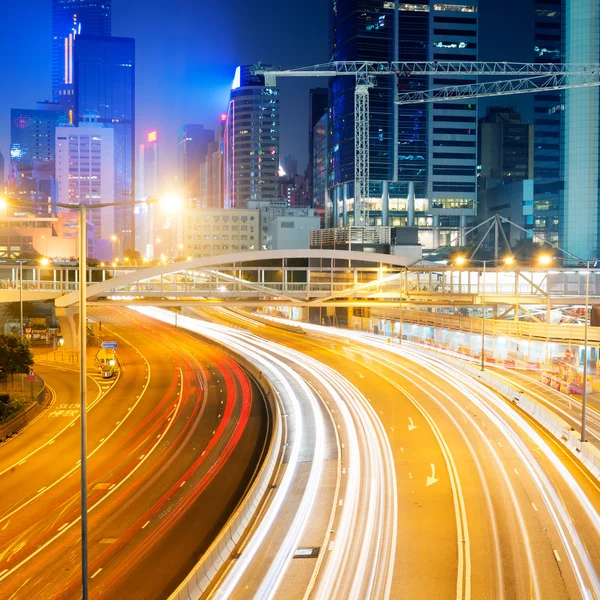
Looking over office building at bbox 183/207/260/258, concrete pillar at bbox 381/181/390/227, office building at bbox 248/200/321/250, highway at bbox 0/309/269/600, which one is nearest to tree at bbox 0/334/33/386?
highway at bbox 0/309/269/600

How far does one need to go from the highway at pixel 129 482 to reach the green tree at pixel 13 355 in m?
3.17

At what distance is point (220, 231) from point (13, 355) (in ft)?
422

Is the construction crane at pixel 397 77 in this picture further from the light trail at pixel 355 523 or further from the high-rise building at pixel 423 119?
the light trail at pixel 355 523

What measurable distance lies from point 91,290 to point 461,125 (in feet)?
355

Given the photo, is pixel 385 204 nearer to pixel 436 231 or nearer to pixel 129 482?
pixel 436 231

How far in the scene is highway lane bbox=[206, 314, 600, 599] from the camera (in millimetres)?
18141

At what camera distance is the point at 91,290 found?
54.3 meters

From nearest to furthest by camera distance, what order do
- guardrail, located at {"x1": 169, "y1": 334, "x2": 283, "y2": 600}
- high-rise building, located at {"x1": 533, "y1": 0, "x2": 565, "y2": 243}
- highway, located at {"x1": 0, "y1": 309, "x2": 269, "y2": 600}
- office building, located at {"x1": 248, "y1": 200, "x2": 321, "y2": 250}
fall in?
guardrail, located at {"x1": 169, "y1": 334, "x2": 283, "y2": 600}
highway, located at {"x1": 0, "y1": 309, "x2": 269, "y2": 600}
high-rise building, located at {"x1": 533, "y1": 0, "x2": 565, "y2": 243}
office building, located at {"x1": 248, "y1": 200, "x2": 321, "y2": 250}

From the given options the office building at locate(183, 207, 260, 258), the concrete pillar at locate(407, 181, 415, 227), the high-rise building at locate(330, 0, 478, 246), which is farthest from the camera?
the office building at locate(183, 207, 260, 258)

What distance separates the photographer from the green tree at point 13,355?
45.7m

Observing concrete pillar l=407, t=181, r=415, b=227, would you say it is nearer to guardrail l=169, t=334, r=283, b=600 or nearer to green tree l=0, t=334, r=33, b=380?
green tree l=0, t=334, r=33, b=380

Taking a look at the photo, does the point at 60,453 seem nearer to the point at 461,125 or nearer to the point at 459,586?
the point at 459,586

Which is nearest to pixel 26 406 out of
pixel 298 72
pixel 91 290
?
pixel 91 290

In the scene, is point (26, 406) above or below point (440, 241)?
below
